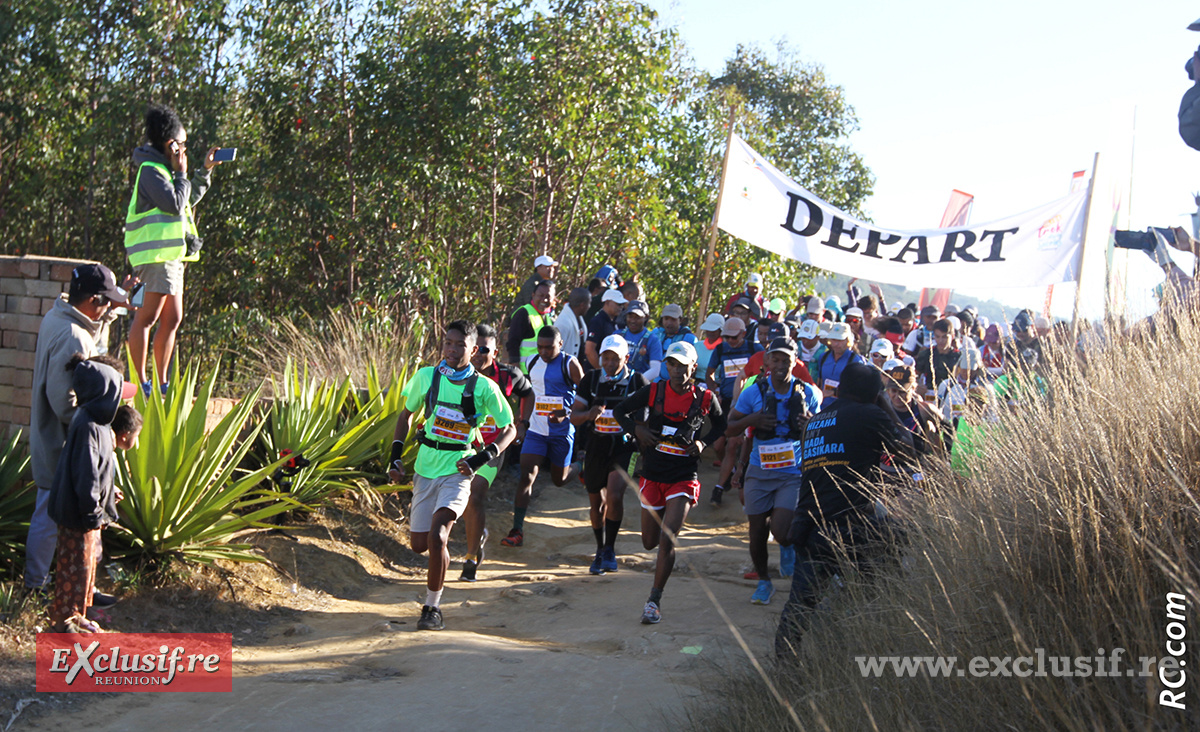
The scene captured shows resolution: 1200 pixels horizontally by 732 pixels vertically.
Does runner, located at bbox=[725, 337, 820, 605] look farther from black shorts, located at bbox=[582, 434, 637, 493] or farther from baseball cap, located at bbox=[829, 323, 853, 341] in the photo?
baseball cap, located at bbox=[829, 323, 853, 341]

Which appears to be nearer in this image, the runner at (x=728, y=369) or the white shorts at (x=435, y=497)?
the white shorts at (x=435, y=497)

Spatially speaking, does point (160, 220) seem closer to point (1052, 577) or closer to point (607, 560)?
point (607, 560)

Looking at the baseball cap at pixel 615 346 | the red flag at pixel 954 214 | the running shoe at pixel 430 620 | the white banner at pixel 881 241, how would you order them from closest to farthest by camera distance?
1. the running shoe at pixel 430 620
2. the baseball cap at pixel 615 346
3. the white banner at pixel 881 241
4. the red flag at pixel 954 214

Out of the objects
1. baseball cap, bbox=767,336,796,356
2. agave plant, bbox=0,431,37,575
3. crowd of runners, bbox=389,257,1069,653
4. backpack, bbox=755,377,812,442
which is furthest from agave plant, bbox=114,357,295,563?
baseball cap, bbox=767,336,796,356

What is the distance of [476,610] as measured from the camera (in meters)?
7.71

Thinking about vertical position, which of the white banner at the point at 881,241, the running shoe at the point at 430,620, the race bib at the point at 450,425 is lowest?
the running shoe at the point at 430,620

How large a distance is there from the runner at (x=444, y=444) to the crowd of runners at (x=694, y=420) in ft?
0.04


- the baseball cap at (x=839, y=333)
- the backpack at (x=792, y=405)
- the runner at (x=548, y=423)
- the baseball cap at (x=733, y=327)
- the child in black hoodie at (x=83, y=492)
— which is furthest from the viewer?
the baseball cap at (x=733, y=327)

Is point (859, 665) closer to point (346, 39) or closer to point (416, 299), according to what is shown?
point (416, 299)

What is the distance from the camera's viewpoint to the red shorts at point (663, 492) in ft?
24.3

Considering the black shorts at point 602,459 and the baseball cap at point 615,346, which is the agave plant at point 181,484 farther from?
the baseball cap at point 615,346

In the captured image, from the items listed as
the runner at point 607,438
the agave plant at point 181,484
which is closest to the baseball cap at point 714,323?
the runner at point 607,438

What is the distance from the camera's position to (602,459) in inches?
348

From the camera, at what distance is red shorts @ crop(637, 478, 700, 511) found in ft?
24.3
